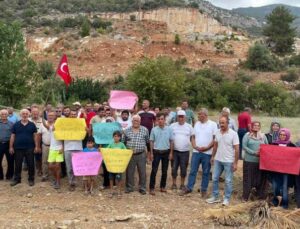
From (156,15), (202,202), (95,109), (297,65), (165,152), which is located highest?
(156,15)

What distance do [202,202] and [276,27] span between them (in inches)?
2233

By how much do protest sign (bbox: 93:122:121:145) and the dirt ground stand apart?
106 cm

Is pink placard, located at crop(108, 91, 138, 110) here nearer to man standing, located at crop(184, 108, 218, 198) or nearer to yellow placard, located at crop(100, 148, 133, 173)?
yellow placard, located at crop(100, 148, 133, 173)

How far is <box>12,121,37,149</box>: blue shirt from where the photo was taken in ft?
30.2

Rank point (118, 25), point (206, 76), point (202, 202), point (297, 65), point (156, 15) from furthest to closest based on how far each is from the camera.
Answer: point (156, 15)
point (118, 25)
point (297, 65)
point (206, 76)
point (202, 202)

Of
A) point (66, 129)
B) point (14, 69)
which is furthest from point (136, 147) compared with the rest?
point (14, 69)

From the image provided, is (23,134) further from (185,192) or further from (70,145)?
(185,192)

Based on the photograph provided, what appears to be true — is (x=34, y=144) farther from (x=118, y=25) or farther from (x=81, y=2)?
(x=81, y=2)

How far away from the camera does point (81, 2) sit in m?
79.5

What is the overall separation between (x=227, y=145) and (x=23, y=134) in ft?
13.8

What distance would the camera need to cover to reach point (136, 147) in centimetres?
884

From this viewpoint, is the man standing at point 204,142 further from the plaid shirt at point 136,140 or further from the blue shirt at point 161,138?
the plaid shirt at point 136,140

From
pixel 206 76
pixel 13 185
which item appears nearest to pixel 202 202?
pixel 13 185

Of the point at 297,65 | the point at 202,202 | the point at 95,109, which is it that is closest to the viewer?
the point at 202,202
